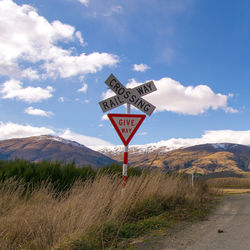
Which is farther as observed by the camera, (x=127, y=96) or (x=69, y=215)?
(x=127, y=96)

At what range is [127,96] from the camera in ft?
22.8

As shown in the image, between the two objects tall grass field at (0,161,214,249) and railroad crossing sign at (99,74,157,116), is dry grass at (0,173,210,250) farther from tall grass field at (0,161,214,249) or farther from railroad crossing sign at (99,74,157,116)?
railroad crossing sign at (99,74,157,116)

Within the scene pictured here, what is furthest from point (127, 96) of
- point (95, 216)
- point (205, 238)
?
point (205, 238)

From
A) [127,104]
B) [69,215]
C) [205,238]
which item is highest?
[127,104]

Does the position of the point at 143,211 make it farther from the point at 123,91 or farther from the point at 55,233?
the point at 123,91

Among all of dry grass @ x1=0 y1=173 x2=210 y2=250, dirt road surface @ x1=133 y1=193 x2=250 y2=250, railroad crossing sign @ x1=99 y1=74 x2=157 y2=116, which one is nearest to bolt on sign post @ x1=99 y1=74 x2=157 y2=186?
railroad crossing sign @ x1=99 y1=74 x2=157 y2=116

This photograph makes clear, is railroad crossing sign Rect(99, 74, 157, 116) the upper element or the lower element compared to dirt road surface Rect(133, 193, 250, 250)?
upper

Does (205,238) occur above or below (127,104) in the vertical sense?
below

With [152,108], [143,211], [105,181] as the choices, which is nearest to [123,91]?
[152,108]

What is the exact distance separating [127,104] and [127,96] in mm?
217

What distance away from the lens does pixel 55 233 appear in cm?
360

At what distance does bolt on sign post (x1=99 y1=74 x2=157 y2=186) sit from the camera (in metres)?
6.61

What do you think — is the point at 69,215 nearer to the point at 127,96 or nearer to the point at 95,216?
the point at 95,216

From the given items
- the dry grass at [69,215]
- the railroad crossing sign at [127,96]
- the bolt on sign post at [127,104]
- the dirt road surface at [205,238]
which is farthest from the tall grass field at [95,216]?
the railroad crossing sign at [127,96]
